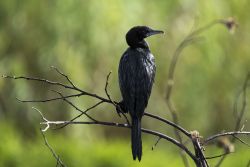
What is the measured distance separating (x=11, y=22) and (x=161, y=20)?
1.98 meters

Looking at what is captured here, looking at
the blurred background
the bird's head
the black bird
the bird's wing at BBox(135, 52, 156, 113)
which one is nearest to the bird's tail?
the black bird

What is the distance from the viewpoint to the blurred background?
9.62 meters

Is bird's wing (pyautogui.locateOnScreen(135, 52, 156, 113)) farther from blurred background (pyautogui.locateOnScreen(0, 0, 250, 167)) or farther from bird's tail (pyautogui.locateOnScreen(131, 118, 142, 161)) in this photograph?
blurred background (pyautogui.locateOnScreen(0, 0, 250, 167))

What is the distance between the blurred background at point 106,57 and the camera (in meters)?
9.62

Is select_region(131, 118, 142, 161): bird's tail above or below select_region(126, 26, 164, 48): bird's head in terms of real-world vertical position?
below

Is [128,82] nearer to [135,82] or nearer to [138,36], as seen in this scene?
[135,82]

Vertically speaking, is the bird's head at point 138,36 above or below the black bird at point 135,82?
above

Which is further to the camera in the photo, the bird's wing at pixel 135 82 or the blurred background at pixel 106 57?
the blurred background at pixel 106 57

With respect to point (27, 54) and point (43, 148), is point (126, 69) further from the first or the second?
point (27, 54)

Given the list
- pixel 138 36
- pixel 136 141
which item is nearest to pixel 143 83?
pixel 136 141

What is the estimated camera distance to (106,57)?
1017cm

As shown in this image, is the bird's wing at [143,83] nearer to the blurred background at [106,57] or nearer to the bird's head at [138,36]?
the bird's head at [138,36]

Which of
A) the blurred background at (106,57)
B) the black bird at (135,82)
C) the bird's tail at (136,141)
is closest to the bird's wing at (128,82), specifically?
the black bird at (135,82)

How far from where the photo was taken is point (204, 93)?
10945mm
